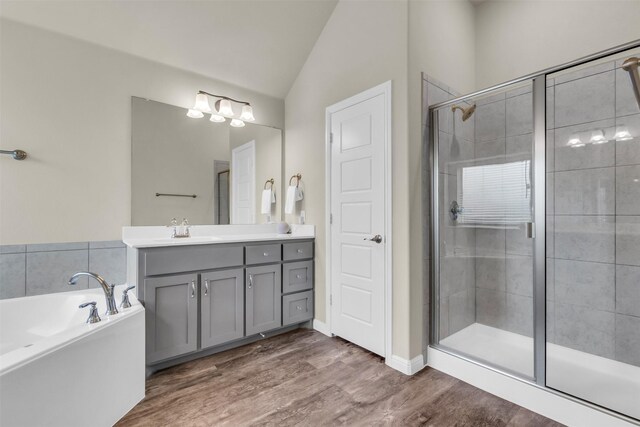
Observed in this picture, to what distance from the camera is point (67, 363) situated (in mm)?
1352

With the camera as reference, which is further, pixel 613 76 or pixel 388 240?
pixel 388 240

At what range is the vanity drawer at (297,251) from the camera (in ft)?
9.02

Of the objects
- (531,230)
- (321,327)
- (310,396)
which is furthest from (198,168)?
(531,230)

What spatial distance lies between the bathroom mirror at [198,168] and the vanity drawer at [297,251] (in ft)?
1.95

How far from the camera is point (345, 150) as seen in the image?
8.49 ft

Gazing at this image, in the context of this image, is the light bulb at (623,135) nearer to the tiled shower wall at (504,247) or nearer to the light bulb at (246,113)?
the tiled shower wall at (504,247)

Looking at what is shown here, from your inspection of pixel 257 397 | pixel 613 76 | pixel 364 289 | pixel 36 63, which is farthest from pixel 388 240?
pixel 36 63

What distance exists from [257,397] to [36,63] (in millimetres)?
2766

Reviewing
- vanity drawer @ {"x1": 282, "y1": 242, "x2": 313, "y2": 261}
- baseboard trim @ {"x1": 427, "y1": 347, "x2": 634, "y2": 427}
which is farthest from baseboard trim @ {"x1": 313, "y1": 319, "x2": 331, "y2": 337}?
baseboard trim @ {"x1": 427, "y1": 347, "x2": 634, "y2": 427}

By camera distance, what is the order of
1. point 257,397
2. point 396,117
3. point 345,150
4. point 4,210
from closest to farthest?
point 257,397 → point 4,210 → point 396,117 → point 345,150

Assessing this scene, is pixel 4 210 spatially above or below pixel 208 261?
above

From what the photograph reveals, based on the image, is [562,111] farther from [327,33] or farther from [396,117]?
[327,33]

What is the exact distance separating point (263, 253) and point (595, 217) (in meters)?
2.53

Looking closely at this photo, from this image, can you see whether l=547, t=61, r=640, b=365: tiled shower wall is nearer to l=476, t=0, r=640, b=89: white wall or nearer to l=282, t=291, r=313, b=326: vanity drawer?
l=476, t=0, r=640, b=89: white wall
